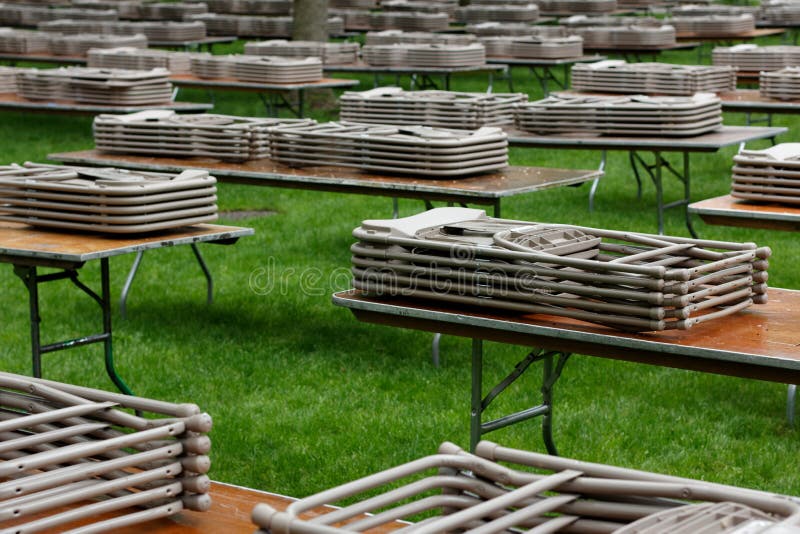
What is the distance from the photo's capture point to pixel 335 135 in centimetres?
723

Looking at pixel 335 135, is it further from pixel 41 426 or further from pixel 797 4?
pixel 797 4

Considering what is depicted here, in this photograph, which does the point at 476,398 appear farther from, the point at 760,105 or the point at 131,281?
the point at 760,105

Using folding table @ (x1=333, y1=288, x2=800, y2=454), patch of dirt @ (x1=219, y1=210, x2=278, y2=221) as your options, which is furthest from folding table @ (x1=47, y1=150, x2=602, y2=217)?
patch of dirt @ (x1=219, y1=210, x2=278, y2=221)

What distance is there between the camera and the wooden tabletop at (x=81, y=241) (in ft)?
16.2

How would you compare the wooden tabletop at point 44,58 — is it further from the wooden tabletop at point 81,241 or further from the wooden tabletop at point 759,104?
the wooden tabletop at point 81,241

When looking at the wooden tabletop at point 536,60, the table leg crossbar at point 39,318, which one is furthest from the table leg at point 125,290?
the wooden tabletop at point 536,60

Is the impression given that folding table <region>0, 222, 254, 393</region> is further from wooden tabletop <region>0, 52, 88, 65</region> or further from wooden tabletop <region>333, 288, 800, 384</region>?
wooden tabletop <region>0, 52, 88, 65</region>

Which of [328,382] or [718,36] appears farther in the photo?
[718,36]

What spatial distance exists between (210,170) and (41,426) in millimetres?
4722

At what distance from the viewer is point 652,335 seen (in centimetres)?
354

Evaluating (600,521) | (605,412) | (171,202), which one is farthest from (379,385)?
(600,521)

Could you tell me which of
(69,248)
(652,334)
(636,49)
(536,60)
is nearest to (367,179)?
(69,248)

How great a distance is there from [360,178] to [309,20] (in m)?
9.21

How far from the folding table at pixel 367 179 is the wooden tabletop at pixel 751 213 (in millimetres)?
1080
